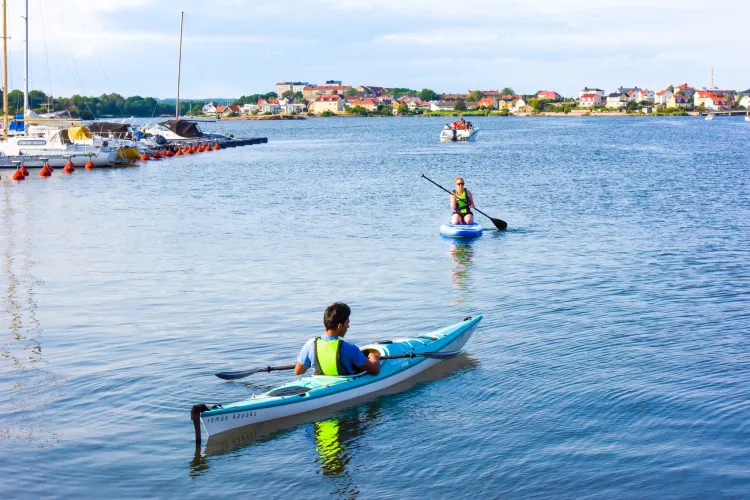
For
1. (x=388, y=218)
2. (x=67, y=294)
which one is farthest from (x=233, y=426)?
(x=388, y=218)

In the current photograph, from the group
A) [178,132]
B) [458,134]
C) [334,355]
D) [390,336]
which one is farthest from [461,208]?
[458,134]

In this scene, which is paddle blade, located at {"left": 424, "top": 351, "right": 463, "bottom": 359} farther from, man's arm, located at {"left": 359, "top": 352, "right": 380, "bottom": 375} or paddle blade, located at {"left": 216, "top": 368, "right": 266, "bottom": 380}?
paddle blade, located at {"left": 216, "top": 368, "right": 266, "bottom": 380}

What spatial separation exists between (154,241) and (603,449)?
19.9 meters

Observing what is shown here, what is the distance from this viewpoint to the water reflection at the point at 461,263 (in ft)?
67.8

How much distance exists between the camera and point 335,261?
2369 centimetres

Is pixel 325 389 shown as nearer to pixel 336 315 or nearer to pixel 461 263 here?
pixel 336 315

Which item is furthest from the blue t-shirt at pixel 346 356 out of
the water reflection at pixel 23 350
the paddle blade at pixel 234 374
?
the water reflection at pixel 23 350

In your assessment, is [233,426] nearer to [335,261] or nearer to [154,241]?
[335,261]

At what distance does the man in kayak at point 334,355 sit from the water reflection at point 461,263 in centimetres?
710

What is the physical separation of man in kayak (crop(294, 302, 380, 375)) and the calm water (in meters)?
0.63

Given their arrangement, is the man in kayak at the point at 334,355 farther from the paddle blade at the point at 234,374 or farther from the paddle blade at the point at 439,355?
the paddle blade at the point at 439,355

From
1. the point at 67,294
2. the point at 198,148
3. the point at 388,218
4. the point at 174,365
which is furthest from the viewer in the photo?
the point at 198,148

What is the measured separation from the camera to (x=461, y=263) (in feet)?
77.2

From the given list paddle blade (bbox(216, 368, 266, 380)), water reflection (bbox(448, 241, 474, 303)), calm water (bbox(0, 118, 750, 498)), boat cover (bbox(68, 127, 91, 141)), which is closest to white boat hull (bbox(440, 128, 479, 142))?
boat cover (bbox(68, 127, 91, 141))
